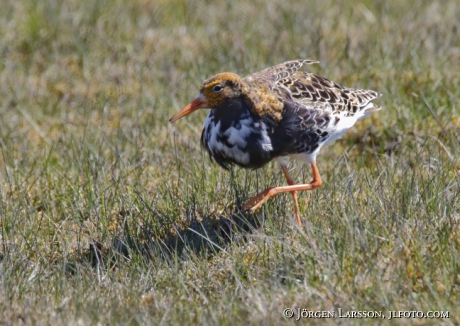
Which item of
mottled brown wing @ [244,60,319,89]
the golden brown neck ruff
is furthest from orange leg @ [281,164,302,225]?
mottled brown wing @ [244,60,319,89]

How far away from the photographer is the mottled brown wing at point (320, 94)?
5.79 m

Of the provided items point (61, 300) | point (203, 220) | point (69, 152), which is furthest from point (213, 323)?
point (69, 152)

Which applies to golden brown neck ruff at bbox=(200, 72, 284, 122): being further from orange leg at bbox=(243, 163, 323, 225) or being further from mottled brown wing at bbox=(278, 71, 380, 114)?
orange leg at bbox=(243, 163, 323, 225)

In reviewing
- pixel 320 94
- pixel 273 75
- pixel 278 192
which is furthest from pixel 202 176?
pixel 320 94

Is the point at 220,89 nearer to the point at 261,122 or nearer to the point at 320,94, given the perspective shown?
the point at 261,122

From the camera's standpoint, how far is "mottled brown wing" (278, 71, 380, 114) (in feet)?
19.0

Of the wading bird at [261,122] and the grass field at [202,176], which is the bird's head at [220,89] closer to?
the wading bird at [261,122]

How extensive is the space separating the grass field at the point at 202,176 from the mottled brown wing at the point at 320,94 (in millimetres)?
484

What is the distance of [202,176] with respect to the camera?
589 cm

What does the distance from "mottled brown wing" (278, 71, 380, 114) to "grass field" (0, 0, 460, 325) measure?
1.59 ft

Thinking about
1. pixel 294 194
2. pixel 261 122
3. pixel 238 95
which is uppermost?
pixel 238 95

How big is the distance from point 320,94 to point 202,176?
1144mm

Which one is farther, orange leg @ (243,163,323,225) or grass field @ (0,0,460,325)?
orange leg @ (243,163,323,225)

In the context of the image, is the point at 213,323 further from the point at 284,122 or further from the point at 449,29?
the point at 449,29
